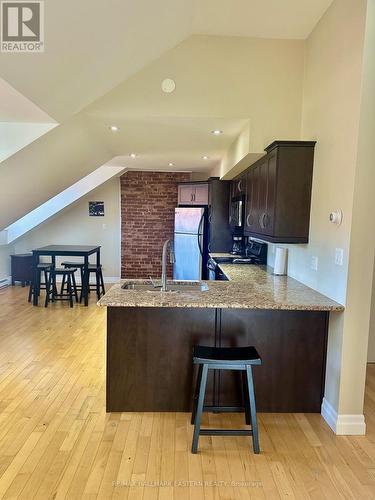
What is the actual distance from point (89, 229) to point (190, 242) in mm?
2429

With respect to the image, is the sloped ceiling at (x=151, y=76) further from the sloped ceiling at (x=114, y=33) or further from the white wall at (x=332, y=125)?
the white wall at (x=332, y=125)

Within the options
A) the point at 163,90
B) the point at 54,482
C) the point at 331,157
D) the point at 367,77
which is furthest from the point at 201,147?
the point at 54,482

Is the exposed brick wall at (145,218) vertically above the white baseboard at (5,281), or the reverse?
the exposed brick wall at (145,218)

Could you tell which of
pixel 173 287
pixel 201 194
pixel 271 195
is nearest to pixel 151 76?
pixel 271 195

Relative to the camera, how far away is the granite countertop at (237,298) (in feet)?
7.59

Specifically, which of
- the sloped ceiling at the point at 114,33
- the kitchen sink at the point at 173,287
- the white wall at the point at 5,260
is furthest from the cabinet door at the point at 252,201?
the white wall at the point at 5,260

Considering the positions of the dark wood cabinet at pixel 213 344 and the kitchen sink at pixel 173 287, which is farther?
the kitchen sink at pixel 173 287

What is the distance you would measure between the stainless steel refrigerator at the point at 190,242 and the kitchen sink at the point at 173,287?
2.94 metres

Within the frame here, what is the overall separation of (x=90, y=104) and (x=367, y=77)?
2086mm

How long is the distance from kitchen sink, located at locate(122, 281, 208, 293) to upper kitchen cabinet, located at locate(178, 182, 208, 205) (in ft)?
11.1

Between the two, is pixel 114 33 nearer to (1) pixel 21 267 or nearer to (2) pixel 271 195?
(2) pixel 271 195

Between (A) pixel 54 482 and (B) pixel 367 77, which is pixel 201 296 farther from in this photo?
(B) pixel 367 77

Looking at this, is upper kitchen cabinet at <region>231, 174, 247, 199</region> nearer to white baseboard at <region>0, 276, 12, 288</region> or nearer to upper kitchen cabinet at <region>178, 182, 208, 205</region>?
upper kitchen cabinet at <region>178, 182, 208, 205</region>

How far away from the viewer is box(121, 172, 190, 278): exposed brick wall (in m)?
7.23
